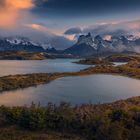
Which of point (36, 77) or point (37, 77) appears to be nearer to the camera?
point (36, 77)

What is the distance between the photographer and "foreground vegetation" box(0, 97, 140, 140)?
37312 millimetres

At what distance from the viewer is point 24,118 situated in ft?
135

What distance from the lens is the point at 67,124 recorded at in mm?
40438

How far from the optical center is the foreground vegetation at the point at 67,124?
37.3 metres

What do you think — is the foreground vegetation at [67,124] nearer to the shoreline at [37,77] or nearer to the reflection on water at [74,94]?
the reflection on water at [74,94]

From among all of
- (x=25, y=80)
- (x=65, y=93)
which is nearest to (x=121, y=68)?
(x=25, y=80)

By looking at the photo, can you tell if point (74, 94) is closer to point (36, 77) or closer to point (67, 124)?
point (36, 77)

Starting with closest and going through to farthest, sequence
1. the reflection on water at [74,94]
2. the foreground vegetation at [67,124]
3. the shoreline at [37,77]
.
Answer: the foreground vegetation at [67,124]
the reflection on water at [74,94]
the shoreline at [37,77]

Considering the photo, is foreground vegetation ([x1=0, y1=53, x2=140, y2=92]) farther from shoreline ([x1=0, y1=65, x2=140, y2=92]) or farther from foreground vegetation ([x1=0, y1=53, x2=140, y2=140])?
foreground vegetation ([x1=0, y1=53, x2=140, y2=140])

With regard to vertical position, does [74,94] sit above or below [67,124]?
below

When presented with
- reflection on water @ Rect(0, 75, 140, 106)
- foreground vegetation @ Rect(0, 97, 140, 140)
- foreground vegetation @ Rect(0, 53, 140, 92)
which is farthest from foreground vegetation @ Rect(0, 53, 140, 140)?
foreground vegetation @ Rect(0, 53, 140, 92)

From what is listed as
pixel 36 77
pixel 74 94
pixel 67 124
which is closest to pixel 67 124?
pixel 67 124

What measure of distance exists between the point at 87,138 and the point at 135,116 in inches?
303

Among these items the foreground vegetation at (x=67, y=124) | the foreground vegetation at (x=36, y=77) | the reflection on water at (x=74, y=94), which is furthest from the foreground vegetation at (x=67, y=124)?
the foreground vegetation at (x=36, y=77)
